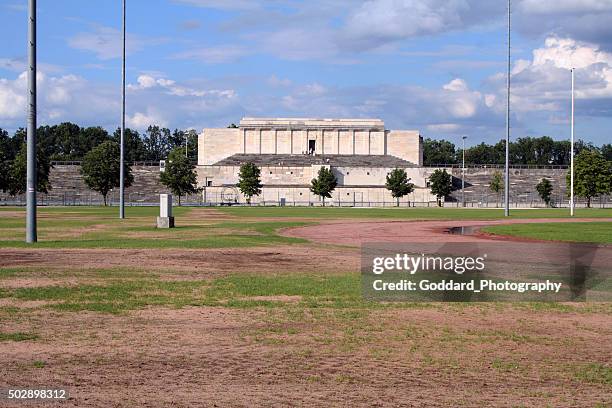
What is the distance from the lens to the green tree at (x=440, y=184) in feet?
399

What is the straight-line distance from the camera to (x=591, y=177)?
104 meters

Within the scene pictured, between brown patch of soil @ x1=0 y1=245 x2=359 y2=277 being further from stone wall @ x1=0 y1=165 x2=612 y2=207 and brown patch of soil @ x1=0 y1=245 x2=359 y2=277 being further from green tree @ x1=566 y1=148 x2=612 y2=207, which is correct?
stone wall @ x1=0 y1=165 x2=612 y2=207

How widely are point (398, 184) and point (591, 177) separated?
28.1 metres

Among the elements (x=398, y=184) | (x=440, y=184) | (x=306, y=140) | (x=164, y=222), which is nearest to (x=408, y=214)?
(x=164, y=222)

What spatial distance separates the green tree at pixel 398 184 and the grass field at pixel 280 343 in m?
99.9

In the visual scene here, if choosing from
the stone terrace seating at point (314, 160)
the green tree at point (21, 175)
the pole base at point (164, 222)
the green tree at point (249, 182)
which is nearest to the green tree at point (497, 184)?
the stone terrace seating at point (314, 160)

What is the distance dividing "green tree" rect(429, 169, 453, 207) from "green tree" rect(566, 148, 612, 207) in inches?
859

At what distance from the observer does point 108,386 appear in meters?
8.86

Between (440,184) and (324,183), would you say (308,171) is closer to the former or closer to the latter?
(324,183)

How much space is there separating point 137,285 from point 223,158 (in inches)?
5257

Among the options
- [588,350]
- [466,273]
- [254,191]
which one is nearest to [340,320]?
[588,350]

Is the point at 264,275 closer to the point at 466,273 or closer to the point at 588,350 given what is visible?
the point at 466,273

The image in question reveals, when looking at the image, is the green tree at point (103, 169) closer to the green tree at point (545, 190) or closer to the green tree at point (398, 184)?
the green tree at point (398, 184)

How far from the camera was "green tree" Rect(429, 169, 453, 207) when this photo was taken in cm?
12162
